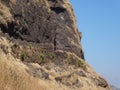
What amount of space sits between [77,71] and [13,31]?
8968mm

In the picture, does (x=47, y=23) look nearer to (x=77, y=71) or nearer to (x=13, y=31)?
(x=13, y=31)

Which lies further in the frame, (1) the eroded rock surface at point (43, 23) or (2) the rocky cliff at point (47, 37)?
(1) the eroded rock surface at point (43, 23)

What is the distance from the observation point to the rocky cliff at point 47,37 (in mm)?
34281

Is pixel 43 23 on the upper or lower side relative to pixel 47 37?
upper

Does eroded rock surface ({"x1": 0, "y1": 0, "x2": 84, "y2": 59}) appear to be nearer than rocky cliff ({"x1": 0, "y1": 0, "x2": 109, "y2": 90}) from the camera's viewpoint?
No

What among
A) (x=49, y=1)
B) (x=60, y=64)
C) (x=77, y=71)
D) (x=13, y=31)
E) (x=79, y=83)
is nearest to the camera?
(x=79, y=83)

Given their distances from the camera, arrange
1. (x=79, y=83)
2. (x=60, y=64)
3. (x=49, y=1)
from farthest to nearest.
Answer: (x=49, y=1) < (x=60, y=64) < (x=79, y=83)

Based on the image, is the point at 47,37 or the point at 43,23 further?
the point at 47,37

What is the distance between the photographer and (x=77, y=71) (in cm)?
3350

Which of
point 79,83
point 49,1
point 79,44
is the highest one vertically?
point 49,1

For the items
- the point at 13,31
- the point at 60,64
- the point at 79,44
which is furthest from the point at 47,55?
the point at 79,44

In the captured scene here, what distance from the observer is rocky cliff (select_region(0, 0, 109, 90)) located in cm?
3428

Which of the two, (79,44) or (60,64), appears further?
(79,44)

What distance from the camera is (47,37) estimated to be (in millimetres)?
41531
